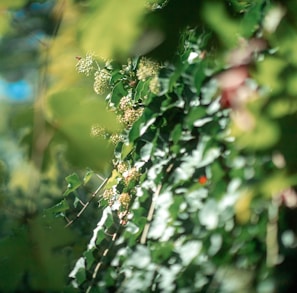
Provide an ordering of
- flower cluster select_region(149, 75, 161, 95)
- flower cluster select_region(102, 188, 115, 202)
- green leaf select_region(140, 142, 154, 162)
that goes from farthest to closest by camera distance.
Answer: flower cluster select_region(102, 188, 115, 202) → green leaf select_region(140, 142, 154, 162) → flower cluster select_region(149, 75, 161, 95)

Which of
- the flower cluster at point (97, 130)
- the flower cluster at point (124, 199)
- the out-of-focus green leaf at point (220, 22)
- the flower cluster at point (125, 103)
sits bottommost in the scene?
the flower cluster at point (97, 130)

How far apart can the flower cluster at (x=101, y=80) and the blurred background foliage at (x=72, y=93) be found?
740mm

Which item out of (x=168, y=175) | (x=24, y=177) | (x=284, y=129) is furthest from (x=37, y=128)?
(x=168, y=175)

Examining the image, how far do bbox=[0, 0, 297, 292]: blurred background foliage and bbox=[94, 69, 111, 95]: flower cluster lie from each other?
2.43ft

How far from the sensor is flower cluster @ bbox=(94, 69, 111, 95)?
5.78 ft

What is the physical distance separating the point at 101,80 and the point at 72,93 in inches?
46.8

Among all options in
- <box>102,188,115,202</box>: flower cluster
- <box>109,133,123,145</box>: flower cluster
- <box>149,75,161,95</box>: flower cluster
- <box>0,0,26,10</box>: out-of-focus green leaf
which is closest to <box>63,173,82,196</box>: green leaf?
<box>102,188,115,202</box>: flower cluster

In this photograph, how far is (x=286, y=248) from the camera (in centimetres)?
134

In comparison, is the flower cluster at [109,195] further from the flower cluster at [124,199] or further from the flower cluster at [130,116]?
the flower cluster at [130,116]

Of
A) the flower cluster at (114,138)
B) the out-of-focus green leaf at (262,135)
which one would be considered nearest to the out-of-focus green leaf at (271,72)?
the out-of-focus green leaf at (262,135)

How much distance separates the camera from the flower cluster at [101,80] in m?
1.76

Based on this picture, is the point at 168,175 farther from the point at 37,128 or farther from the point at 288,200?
the point at 37,128

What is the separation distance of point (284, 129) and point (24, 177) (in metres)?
0.47

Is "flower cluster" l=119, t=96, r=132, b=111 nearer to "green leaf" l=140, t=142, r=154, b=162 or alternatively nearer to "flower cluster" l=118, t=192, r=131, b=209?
"green leaf" l=140, t=142, r=154, b=162
